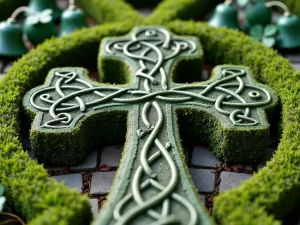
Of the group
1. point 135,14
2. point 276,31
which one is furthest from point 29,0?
point 276,31

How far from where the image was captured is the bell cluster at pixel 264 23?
5.31 m

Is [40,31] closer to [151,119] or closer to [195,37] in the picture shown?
[195,37]

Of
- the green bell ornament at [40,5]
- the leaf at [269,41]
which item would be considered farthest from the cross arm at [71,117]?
the leaf at [269,41]

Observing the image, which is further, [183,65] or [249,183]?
[183,65]

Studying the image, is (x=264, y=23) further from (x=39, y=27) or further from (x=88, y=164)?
(x=88, y=164)

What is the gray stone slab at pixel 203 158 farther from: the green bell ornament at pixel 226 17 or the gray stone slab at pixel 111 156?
the green bell ornament at pixel 226 17

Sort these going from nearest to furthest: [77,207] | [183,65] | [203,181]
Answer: [77,207] → [203,181] → [183,65]

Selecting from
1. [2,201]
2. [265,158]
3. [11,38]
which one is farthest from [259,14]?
[2,201]

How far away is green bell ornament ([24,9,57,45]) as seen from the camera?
5.27m

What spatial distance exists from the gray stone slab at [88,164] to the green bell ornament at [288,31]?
2.59 meters

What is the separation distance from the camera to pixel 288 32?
210 inches

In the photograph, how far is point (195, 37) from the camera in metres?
4.94

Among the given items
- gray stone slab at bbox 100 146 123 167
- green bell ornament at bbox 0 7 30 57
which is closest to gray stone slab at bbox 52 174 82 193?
gray stone slab at bbox 100 146 123 167

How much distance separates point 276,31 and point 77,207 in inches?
131
